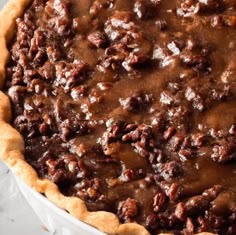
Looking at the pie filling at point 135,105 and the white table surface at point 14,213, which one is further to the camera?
the white table surface at point 14,213

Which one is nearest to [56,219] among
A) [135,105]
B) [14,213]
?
[135,105]

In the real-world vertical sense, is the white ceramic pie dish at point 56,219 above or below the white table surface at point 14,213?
above

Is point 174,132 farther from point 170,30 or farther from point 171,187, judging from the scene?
point 170,30

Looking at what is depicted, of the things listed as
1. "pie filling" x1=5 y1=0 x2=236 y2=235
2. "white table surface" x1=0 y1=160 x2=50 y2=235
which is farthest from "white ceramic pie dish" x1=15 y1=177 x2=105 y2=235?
"white table surface" x1=0 y1=160 x2=50 y2=235

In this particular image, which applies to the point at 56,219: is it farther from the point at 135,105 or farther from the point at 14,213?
the point at 14,213

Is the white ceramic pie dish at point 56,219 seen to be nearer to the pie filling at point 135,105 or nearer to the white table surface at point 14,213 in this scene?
the pie filling at point 135,105

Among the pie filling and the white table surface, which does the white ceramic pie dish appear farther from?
the white table surface

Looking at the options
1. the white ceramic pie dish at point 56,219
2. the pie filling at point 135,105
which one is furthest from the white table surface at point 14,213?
the pie filling at point 135,105

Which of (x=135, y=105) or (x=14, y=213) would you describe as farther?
(x=14, y=213)
